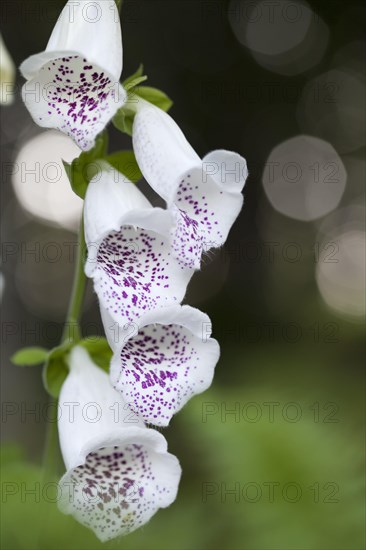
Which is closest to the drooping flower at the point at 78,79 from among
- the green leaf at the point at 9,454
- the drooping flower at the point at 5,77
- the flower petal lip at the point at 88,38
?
the flower petal lip at the point at 88,38

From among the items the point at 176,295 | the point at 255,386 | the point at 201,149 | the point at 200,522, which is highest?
the point at 176,295

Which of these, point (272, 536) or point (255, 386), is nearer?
point (272, 536)

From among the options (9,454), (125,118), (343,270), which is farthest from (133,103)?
Answer: (343,270)

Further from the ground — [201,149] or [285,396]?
[285,396]

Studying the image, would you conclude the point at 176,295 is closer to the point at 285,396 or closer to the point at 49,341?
the point at 285,396

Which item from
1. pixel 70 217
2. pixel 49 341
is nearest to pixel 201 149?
pixel 70 217

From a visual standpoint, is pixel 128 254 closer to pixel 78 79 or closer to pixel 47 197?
pixel 78 79
